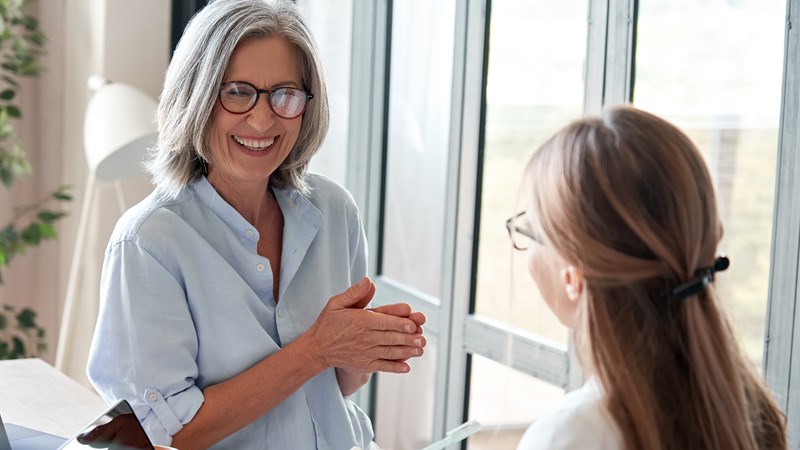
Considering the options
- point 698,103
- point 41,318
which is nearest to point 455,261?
point 698,103

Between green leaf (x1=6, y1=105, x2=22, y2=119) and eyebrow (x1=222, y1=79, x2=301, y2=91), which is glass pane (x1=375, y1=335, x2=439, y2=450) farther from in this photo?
green leaf (x1=6, y1=105, x2=22, y2=119)

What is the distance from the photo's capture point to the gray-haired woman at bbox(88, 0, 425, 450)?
161 cm

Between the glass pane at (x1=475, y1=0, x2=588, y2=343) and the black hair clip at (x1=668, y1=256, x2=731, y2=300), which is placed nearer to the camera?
the black hair clip at (x1=668, y1=256, x2=731, y2=300)

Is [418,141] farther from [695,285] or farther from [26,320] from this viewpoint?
[695,285]

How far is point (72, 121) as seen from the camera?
4.00m

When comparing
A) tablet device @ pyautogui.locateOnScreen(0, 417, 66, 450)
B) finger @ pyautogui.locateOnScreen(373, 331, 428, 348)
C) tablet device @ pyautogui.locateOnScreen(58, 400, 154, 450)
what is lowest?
tablet device @ pyautogui.locateOnScreen(0, 417, 66, 450)

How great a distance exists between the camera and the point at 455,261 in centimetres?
279

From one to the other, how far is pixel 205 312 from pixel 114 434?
0.31 meters

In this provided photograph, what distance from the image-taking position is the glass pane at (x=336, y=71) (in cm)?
332

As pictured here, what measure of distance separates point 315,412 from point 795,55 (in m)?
1.13

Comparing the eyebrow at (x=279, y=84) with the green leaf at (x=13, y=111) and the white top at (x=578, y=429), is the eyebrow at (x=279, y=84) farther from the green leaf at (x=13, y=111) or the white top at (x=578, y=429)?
the green leaf at (x=13, y=111)

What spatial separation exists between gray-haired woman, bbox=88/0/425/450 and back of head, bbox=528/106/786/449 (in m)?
0.65

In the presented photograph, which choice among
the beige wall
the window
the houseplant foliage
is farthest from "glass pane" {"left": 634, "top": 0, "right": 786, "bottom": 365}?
the houseplant foliage

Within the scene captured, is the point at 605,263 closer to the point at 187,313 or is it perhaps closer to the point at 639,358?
the point at 639,358
